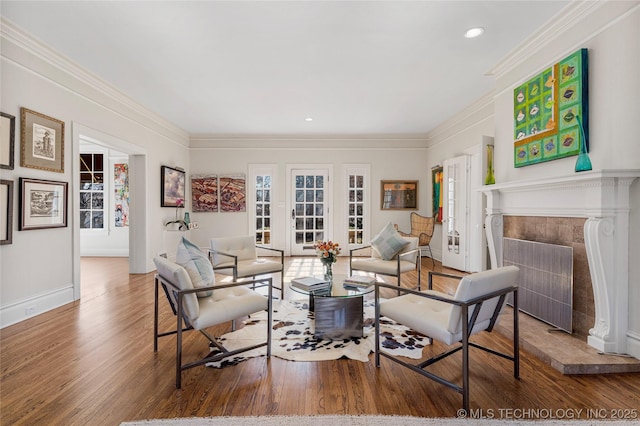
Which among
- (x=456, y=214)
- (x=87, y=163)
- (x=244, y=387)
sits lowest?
(x=244, y=387)

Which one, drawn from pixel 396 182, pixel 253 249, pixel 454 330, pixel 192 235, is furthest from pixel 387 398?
pixel 192 235

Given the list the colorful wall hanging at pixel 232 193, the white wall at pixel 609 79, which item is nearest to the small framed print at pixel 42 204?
the colorful wall hanging at pixel 232 193

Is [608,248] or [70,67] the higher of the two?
[70,67]

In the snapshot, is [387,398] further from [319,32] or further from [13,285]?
[13,285]

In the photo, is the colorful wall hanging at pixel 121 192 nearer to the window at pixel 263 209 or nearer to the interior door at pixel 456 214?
the window at pixel 263 209

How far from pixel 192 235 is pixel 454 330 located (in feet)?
21.2

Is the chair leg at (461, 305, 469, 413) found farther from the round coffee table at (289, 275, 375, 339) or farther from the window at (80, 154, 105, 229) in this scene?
the window at (80, 154, 105, 229)

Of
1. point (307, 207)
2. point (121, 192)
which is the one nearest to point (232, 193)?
point (307, 207)

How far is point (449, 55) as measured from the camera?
11.1 feet

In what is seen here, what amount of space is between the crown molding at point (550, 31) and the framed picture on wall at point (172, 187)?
18.7ft

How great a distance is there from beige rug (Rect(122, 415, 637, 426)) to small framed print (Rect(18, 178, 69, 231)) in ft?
8.73

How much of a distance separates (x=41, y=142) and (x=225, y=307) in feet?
9.50

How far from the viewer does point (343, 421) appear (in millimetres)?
1637

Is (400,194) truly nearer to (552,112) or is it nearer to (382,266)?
(382,266)
